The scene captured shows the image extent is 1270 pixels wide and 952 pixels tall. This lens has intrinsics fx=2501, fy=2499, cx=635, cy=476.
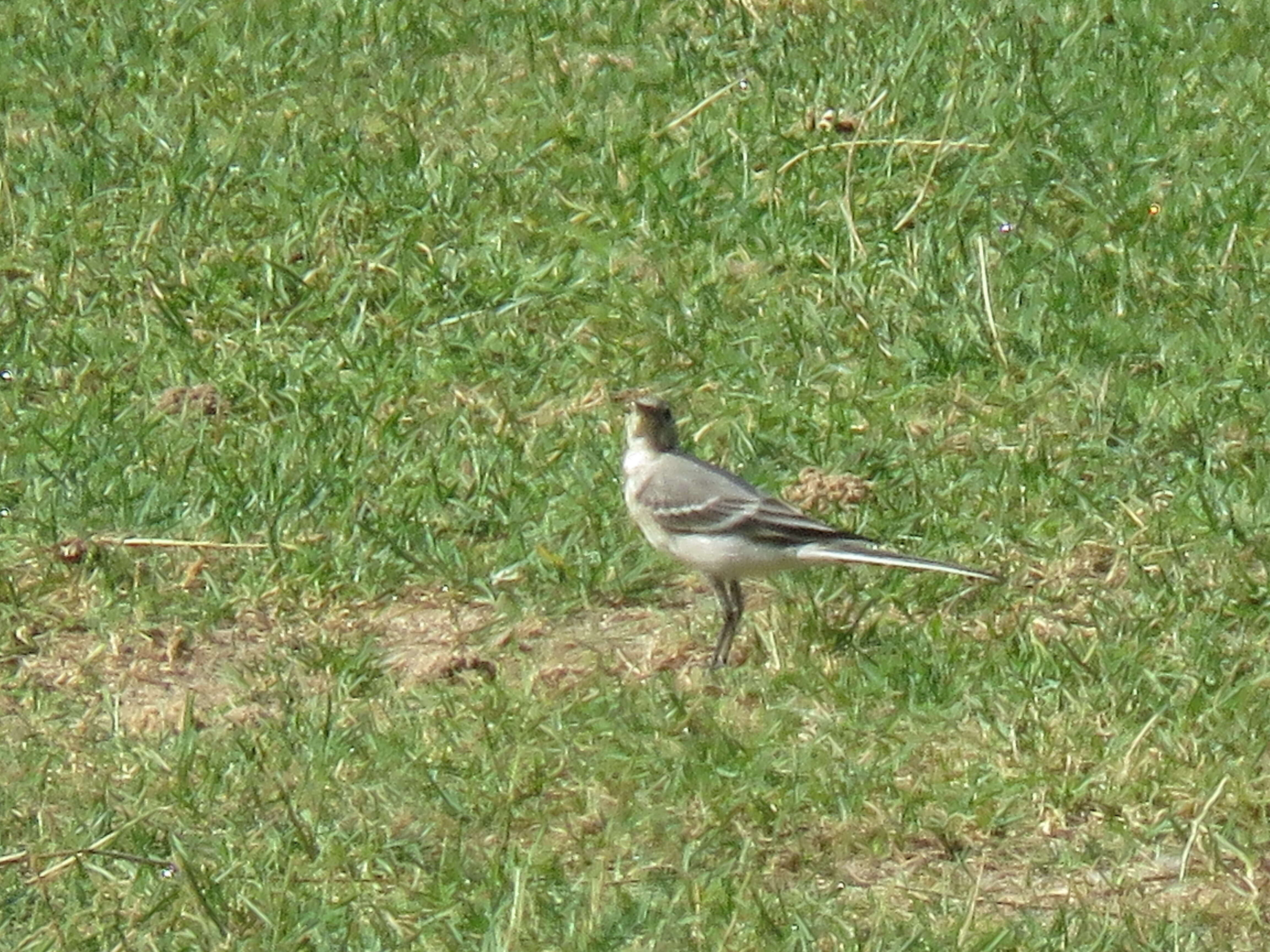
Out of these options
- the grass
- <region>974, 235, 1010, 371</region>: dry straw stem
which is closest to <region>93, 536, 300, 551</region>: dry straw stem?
the grass

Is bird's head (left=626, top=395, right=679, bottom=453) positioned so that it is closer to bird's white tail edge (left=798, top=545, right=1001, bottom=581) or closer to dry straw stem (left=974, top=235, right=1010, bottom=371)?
bird's white tail edge (left=798, top=545, right=1001, bottom=581)

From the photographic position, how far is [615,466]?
7.47 metres

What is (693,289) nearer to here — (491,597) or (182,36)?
(491,597)

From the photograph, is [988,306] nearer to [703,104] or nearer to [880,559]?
[703,104]

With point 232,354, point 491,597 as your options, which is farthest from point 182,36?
point 491,597

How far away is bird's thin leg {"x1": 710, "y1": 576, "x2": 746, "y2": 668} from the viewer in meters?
6.40

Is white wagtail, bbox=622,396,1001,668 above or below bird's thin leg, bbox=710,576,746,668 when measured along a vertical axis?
above

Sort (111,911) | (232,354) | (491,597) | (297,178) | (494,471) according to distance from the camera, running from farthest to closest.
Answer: (297,178)
(232,354)
(494,471)
(491,597)
(111,911)

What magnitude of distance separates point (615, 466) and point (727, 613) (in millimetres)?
1062

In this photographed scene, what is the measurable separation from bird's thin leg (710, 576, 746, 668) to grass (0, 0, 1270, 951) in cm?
6

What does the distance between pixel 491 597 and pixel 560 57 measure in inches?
141

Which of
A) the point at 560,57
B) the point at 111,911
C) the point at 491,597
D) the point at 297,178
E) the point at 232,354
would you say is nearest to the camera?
the point at 111,911

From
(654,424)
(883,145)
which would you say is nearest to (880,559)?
(654,424)

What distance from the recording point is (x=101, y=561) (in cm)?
696
